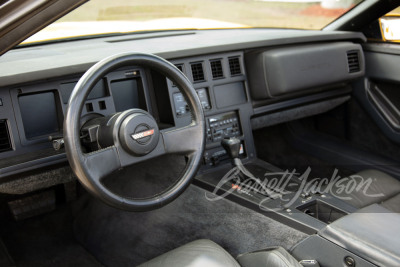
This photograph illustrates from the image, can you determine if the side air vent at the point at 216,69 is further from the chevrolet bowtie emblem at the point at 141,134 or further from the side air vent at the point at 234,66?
the chevrolet bowtie emblem at the point at 141,134

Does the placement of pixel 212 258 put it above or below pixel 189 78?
below

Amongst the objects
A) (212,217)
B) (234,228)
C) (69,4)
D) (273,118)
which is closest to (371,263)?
(234,228)

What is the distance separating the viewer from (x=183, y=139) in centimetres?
154

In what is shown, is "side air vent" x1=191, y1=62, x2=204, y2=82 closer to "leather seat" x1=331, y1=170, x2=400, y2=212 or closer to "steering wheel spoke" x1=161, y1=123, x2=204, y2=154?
"steering wheel spoke" x1=161, y1=123, x2=204, y2=154

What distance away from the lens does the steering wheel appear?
127cm

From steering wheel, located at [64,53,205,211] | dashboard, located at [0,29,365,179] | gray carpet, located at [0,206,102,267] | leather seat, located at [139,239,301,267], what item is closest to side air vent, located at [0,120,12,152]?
dashboard, located at [0,29,365,179]

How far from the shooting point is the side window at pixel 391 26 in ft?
8.34

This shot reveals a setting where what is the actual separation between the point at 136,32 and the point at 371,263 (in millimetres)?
1891

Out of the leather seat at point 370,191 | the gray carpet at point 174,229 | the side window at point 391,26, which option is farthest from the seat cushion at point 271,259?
the side window at point 391,26

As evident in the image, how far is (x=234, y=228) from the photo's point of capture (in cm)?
182

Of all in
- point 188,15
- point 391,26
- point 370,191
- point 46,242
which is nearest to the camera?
point 370,191

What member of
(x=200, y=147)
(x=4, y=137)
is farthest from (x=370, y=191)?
(x=4, y=137)

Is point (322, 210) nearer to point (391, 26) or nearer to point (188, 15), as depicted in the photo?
point (391, 26)

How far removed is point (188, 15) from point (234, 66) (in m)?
0.63
